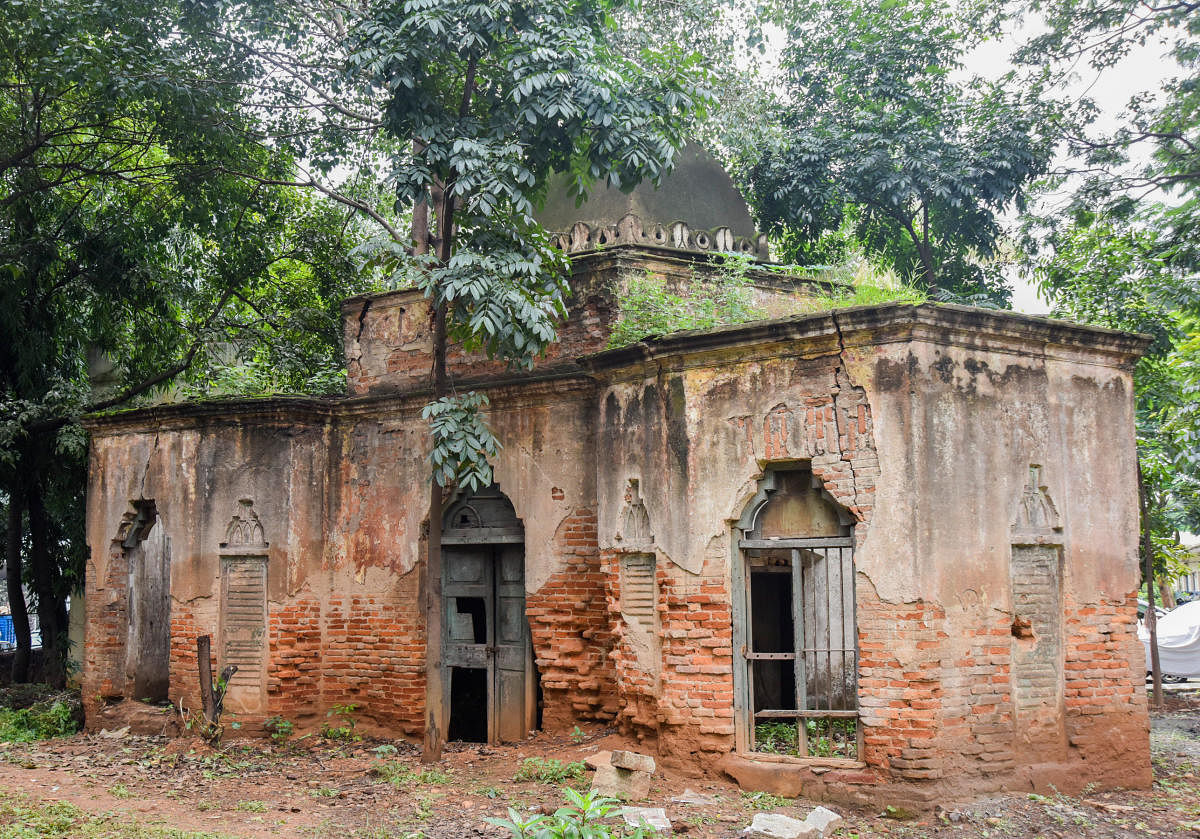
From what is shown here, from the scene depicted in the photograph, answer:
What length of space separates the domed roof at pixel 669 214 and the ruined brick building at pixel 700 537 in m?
0.04

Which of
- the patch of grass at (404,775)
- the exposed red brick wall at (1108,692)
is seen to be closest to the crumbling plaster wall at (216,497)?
the patch of grass at (404,775)

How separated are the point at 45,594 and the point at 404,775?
7.72m

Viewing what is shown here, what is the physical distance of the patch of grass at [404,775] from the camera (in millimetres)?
7973

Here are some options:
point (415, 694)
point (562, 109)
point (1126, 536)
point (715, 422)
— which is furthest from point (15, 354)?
point (1126, 536)

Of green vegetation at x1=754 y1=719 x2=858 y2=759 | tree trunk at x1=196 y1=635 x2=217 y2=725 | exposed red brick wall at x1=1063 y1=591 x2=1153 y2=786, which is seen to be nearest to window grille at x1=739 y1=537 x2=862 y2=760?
green vegetation at x1=754 y1=719 x2=858 y2=759

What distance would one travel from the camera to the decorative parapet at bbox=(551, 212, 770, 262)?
30.3 ft

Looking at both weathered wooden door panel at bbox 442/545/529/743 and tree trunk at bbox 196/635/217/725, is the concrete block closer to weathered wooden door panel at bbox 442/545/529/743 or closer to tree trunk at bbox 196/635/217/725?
weathered wooden door panel at bbox 442/545/529/743

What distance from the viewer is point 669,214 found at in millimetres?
9914

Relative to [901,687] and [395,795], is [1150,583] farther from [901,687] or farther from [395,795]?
[395,795]

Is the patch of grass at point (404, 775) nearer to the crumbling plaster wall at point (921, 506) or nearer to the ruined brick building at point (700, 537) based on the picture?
the ruined brick building at point (700, 537)

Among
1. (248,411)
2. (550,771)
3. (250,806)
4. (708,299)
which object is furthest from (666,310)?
(250,806)

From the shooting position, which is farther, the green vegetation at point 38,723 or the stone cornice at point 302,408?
the green vegetation at point 38,723

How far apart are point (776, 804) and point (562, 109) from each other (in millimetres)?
5229

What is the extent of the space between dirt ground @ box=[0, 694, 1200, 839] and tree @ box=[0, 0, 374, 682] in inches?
171
